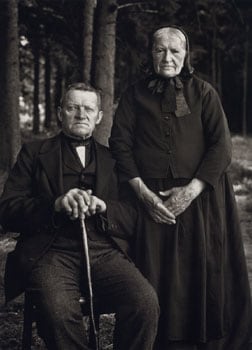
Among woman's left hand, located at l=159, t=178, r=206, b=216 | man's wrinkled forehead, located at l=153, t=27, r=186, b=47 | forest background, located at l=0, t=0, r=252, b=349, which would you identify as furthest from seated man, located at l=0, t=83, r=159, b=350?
forest background, located at l=0, t=0, r=252, b=349

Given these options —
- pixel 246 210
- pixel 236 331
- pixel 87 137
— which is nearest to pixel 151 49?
pixel 87 137

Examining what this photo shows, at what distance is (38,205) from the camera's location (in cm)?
350

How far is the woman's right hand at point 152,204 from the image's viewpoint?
3.62m

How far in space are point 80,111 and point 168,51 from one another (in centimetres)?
60

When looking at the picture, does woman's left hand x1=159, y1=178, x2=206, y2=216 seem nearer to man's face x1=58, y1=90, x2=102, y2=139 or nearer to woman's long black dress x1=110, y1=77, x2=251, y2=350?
Answer: woman's long black dress x1=110, y1=77, x2=251, y2=350

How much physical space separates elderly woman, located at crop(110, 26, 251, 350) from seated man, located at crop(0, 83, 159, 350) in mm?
159

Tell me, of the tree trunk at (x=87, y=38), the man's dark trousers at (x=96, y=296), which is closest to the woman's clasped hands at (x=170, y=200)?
the man's dark trousers at (x=96, y=296)

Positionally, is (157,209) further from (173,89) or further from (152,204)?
(173,89)

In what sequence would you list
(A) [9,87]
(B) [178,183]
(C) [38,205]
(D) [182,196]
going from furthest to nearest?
(A) [9,87], (B) [178,183], (D) [182,196], (C) [38,205]

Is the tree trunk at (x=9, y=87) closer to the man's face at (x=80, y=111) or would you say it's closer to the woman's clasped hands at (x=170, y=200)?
the man's face at (x=80, y=111)

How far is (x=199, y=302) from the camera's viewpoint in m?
3.71

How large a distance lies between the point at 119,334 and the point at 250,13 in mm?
19487

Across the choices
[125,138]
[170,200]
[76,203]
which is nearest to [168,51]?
[125,138]

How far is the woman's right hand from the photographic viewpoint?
3.62 meters
